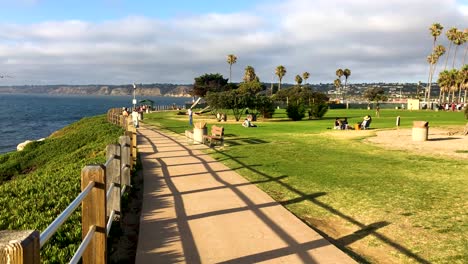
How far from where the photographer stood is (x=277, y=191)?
28.2ft

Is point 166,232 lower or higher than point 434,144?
lower

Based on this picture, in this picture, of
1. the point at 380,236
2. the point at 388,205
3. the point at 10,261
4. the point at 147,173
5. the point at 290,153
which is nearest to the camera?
the point at 10,261

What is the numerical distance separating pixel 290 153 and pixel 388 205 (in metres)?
7.42

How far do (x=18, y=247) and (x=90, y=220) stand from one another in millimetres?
2126

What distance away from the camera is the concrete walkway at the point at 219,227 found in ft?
15.7

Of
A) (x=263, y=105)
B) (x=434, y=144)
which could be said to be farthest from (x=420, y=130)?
(x=263, y=105)

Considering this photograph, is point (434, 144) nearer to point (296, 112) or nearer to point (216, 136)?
point (216, 136)

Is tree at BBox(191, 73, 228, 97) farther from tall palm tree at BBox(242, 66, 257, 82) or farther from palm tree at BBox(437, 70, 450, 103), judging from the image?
palm tree at BBox(437, 70, 450, 103)

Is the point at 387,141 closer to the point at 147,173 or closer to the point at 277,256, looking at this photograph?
the point at 147,173

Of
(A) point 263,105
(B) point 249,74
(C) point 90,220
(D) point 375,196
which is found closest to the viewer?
(C) point 90,220

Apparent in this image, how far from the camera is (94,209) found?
370cm

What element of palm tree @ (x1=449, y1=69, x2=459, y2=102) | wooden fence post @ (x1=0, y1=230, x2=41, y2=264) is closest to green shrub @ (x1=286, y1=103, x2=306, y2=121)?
wooden fence post @ (x1=0, y1=230, x2=41, y2=264)

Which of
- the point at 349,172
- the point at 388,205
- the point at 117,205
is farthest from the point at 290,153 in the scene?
the point at 117,205

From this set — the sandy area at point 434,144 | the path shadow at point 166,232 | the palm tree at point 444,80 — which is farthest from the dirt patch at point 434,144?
the palm tree at point 444,80
